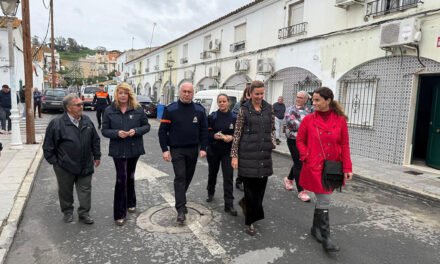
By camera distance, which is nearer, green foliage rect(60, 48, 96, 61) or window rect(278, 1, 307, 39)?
window rect(278, 1, 307, 39)

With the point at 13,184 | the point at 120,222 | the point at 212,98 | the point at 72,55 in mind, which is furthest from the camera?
the point at 72,55

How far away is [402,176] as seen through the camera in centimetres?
703

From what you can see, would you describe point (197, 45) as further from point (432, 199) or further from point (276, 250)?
point (276, 250)

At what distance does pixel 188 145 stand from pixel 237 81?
11.9 metres

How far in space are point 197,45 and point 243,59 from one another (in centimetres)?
638

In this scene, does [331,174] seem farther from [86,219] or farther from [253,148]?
[86,219]

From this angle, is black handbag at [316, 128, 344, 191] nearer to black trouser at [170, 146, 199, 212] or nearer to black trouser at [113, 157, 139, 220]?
black trouser at [170, 146, 199, 212]

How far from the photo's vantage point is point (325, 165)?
11.6 feet

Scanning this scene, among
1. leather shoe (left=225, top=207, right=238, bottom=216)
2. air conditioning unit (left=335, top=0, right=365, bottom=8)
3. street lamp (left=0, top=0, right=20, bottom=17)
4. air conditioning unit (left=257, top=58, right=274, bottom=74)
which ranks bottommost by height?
leather shoe (left=225, top=207, right=238, bottom=216)

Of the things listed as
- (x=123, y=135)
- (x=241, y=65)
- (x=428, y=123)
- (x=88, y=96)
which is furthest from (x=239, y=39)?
(x=88, y=96)

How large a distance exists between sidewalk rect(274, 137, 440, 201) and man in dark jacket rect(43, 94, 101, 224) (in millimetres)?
5571

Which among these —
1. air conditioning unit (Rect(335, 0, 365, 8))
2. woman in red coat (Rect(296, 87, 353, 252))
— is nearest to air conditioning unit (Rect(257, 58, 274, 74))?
air conditioning unit (Rect(335, 0, 365, 8))

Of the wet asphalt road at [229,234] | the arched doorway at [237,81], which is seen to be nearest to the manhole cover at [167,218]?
the wet asphalt road at [229,234]

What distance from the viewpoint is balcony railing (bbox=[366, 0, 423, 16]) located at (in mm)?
7929
